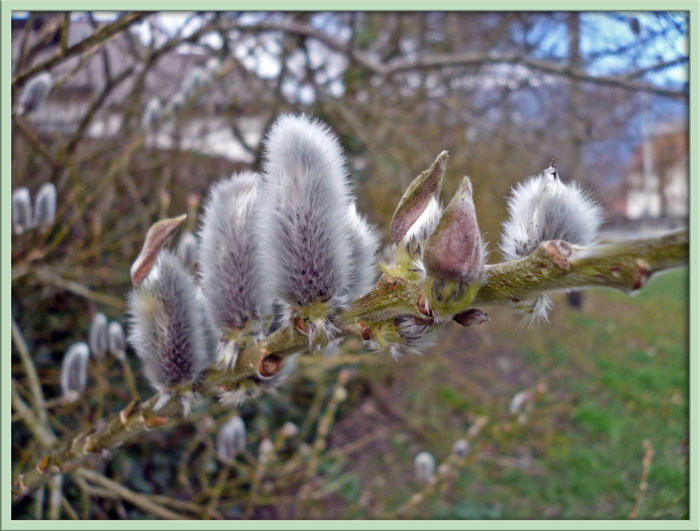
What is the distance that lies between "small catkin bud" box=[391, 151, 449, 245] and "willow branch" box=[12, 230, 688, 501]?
53 mm

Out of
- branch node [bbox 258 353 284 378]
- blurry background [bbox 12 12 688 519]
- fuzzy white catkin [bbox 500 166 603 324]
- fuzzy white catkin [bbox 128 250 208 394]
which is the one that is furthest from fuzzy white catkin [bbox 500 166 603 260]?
blurry background [bbox 12 12 688 519]

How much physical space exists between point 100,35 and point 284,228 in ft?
2.75

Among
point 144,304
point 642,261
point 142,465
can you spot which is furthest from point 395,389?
point 642,261

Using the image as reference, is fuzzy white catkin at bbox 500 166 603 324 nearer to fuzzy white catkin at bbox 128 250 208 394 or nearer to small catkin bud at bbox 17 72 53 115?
fuzzy white catkin at bbox 128 250 208 394

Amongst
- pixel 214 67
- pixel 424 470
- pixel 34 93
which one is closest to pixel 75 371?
pixel 34 93

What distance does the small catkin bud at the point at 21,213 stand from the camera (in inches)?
52.3

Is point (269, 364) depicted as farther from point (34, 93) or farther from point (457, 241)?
point (34, 93)

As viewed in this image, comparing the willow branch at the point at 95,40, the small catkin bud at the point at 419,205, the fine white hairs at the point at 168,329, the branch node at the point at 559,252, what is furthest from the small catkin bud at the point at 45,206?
the branch node at the point at 559,252

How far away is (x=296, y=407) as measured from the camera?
3.14 metres

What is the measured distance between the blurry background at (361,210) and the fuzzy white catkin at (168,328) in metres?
0.68

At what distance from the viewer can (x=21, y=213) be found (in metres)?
1.34

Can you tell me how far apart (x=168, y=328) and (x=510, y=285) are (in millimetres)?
449

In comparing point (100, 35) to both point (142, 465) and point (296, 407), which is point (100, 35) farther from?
point (296, 407)

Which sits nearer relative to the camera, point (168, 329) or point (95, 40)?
point (168, 329)
